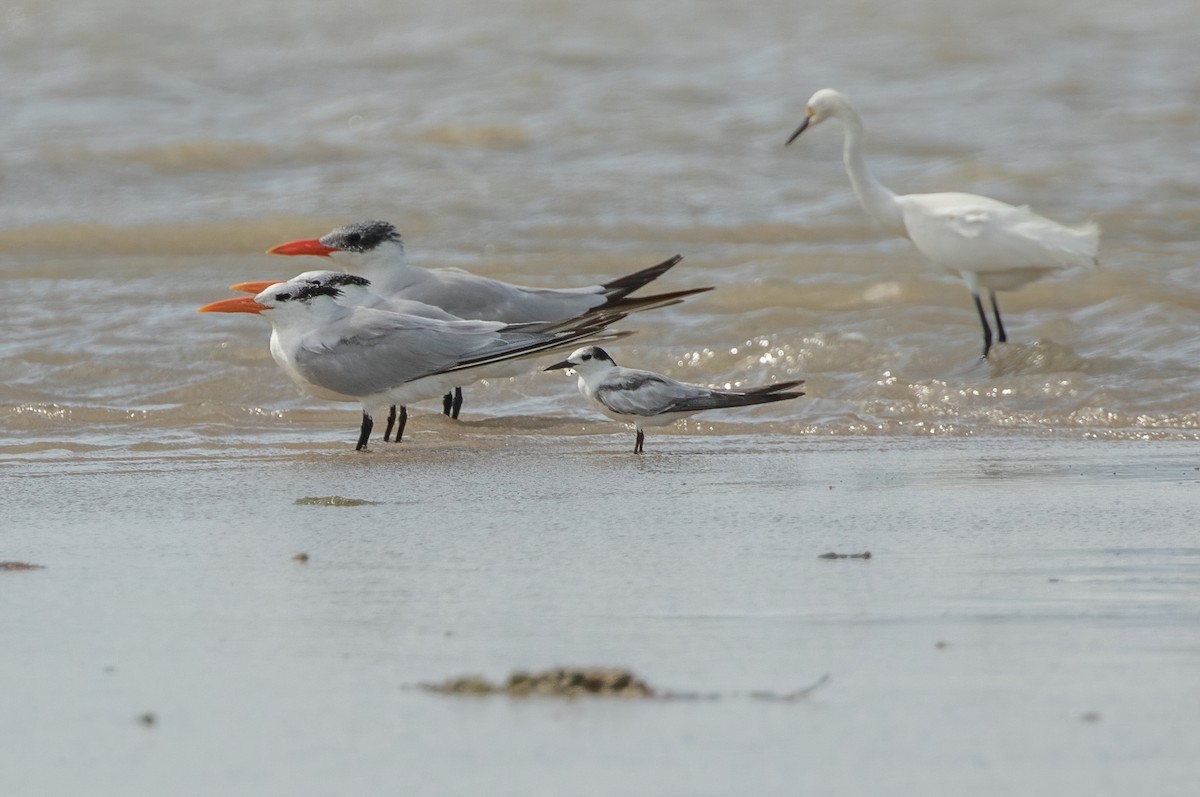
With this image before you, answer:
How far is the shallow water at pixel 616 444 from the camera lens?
2.64 meters

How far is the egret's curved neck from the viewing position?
30.0 feet

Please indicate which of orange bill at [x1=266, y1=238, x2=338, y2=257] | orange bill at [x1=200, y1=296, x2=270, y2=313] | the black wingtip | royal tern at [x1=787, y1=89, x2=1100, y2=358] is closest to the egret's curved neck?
royal tern at [x1=787, y1=89, x2=1100, y2=358]

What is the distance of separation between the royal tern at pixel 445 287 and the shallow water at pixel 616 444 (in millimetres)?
408

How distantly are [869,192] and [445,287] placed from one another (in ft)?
9.98

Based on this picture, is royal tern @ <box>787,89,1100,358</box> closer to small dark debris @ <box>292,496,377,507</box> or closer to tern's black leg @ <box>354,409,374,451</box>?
tern's black leg @ <box>354,409,374,451</box>

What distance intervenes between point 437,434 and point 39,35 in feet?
40.0

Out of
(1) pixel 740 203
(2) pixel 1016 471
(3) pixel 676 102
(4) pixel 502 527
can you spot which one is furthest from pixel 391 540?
(3) pixel 676 102

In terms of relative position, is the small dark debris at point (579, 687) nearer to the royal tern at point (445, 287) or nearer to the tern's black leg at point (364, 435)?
the tern's black leg at point (364, 435)

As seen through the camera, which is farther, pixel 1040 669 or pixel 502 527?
pixel 502 527

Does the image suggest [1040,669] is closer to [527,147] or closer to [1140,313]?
[1140,313]

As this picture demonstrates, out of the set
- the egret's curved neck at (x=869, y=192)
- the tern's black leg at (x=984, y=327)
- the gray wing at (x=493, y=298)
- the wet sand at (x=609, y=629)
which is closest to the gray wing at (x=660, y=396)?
the wet sand at (x=609, y=629)

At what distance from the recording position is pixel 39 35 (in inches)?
673

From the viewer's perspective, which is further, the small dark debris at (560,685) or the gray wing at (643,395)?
the gray wing at (643,395)

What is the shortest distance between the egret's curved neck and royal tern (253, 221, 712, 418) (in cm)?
216
